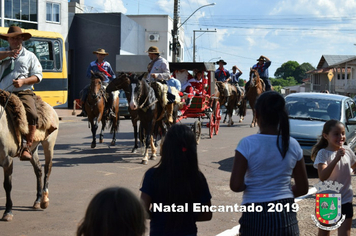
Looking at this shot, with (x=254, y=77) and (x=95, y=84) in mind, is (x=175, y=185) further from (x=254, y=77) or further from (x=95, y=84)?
(x=254, y=77)

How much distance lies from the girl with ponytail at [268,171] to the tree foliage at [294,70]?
484ft

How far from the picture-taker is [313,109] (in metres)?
11.6

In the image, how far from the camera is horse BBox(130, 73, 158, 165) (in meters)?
11.4

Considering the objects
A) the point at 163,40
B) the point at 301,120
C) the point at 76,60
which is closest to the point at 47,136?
the point at 301,120

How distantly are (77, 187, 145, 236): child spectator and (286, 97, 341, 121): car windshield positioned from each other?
9.45 meters

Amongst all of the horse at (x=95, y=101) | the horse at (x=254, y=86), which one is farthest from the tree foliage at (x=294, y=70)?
the horse at (x=95, y=101)

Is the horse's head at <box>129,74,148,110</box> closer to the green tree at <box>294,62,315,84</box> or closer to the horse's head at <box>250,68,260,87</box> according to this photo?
the horse's head at <box>250,68,260,87</box>

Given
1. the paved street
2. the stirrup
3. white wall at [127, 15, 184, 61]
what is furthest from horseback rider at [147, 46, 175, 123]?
white wall at [127, 15, 184, 61]

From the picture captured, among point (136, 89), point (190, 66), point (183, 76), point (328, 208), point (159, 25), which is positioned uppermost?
point (159, 25)

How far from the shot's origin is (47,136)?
305 inches

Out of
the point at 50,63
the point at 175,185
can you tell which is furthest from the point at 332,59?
the point at 175,185

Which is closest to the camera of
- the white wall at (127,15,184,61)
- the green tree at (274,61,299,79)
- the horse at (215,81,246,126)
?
the horse at (215,81,246,126)

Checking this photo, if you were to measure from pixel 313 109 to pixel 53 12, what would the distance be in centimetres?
3295

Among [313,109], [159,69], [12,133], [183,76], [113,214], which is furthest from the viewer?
[183,76]
